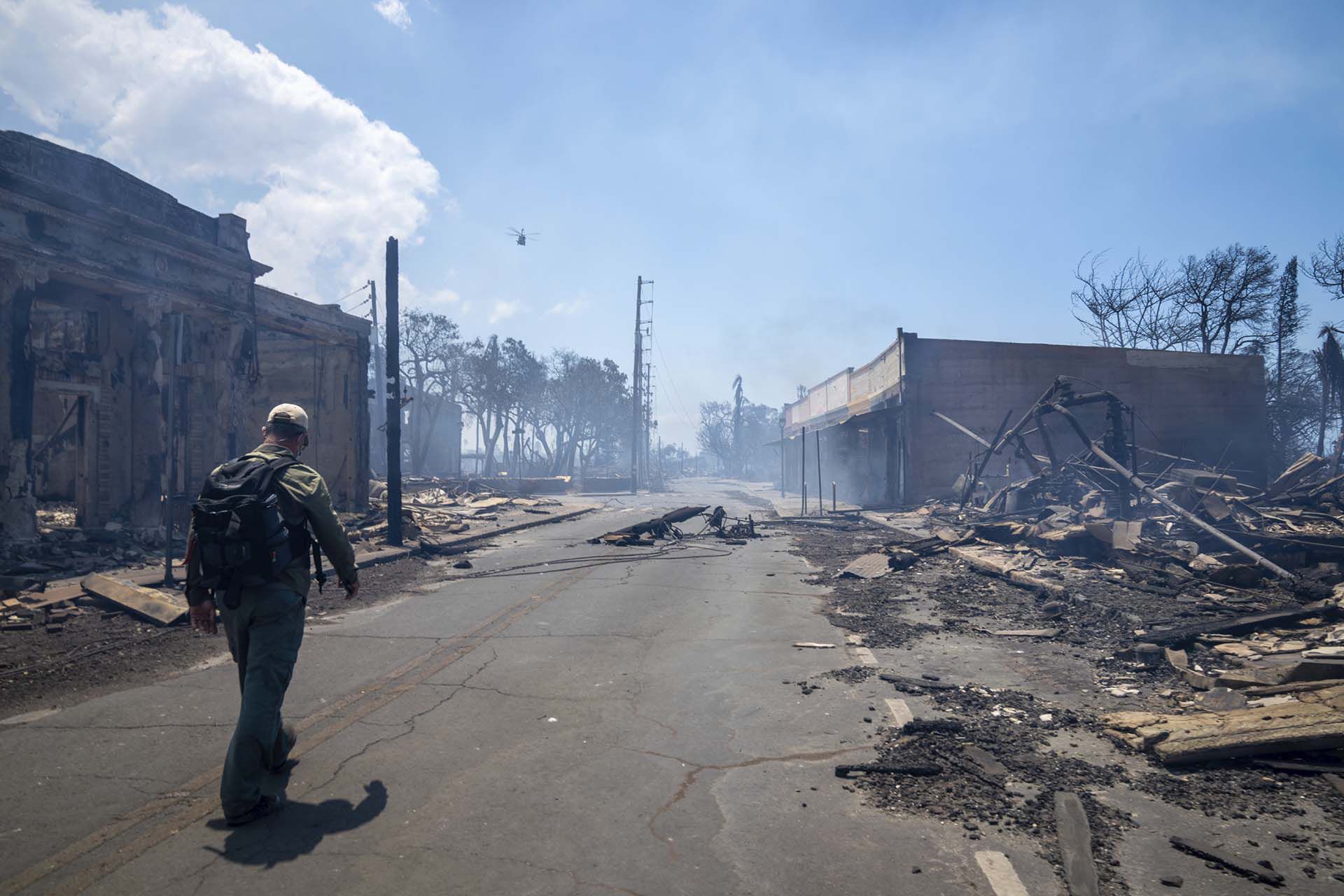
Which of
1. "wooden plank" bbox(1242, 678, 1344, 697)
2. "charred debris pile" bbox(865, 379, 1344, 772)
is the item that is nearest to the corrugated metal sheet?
"charred debris pile" bbox(865, 379, 1344, 772)

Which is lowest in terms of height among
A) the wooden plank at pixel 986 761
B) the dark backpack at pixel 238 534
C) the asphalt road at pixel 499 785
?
the asphalt road at pixel 499 785

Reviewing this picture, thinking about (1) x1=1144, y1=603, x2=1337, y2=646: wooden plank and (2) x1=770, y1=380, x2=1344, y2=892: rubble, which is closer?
(2) x1=770, y1=380, x2=1344, y2=892: rubble

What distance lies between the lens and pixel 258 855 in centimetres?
324

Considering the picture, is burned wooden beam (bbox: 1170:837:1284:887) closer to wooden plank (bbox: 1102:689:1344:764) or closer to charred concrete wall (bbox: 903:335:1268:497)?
wooden plank (bbox: 1102:689:1344:764)

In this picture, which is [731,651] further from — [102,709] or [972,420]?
[972,420]

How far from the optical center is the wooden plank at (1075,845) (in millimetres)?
2961

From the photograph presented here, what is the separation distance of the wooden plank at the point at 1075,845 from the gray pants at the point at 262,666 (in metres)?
3.54

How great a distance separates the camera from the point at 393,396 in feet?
52.0

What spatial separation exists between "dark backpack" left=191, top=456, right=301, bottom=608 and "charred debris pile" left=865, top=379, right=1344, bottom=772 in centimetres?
486

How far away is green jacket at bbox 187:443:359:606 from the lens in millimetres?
3977

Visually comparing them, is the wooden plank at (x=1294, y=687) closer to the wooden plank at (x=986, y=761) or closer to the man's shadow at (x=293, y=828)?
the wooden plank at (x=986, y=761)

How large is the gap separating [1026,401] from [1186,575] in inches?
752

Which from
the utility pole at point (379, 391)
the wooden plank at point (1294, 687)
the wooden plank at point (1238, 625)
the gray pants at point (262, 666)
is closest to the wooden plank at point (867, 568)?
the wooden plank at point (1238, 625)

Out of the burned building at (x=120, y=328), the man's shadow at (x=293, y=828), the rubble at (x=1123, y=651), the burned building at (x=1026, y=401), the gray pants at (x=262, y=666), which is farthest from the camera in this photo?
the burned building at (x=1026, y=401)
